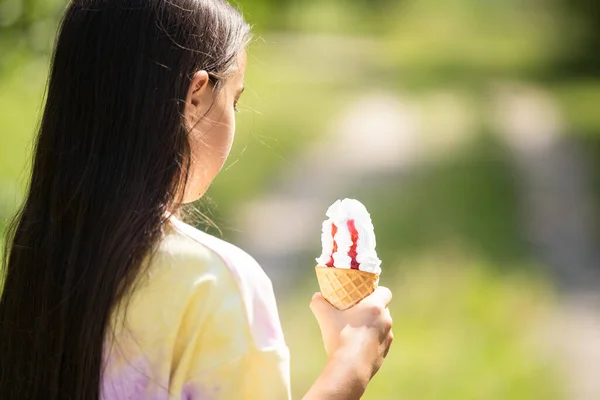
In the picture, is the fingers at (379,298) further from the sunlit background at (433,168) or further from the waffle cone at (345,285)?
the sunlit background at (433,168)

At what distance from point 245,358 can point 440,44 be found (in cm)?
1178

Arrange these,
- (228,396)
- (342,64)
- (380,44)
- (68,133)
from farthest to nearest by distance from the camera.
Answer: (380,44) → (342,64) → (68,133) → (228,396)

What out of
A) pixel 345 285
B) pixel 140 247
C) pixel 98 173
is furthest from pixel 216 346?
pixel 345 285

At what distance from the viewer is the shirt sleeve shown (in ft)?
4.06

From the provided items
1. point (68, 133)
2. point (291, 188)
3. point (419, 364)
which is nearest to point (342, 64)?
point (291, 188)

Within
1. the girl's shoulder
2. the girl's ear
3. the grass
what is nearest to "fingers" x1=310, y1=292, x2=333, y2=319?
the girl's shoulder

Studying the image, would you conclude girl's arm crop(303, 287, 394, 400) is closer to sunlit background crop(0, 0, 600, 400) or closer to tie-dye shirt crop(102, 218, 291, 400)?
tie-dye shirt crop(102, 218, 291, 400)

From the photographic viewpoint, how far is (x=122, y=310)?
125cm

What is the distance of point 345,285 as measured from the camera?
159cm

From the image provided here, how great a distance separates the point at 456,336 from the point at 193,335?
324 centimetres

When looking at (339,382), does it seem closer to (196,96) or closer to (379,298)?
(379,298)

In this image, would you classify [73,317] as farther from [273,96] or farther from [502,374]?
[273,96]

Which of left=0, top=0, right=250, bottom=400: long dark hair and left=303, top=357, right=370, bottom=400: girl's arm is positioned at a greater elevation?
left=0, top=0, right=250, bottom=400: long dark hair

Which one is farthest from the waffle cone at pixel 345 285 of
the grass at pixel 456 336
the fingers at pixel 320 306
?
the grass at pixel 456 336
